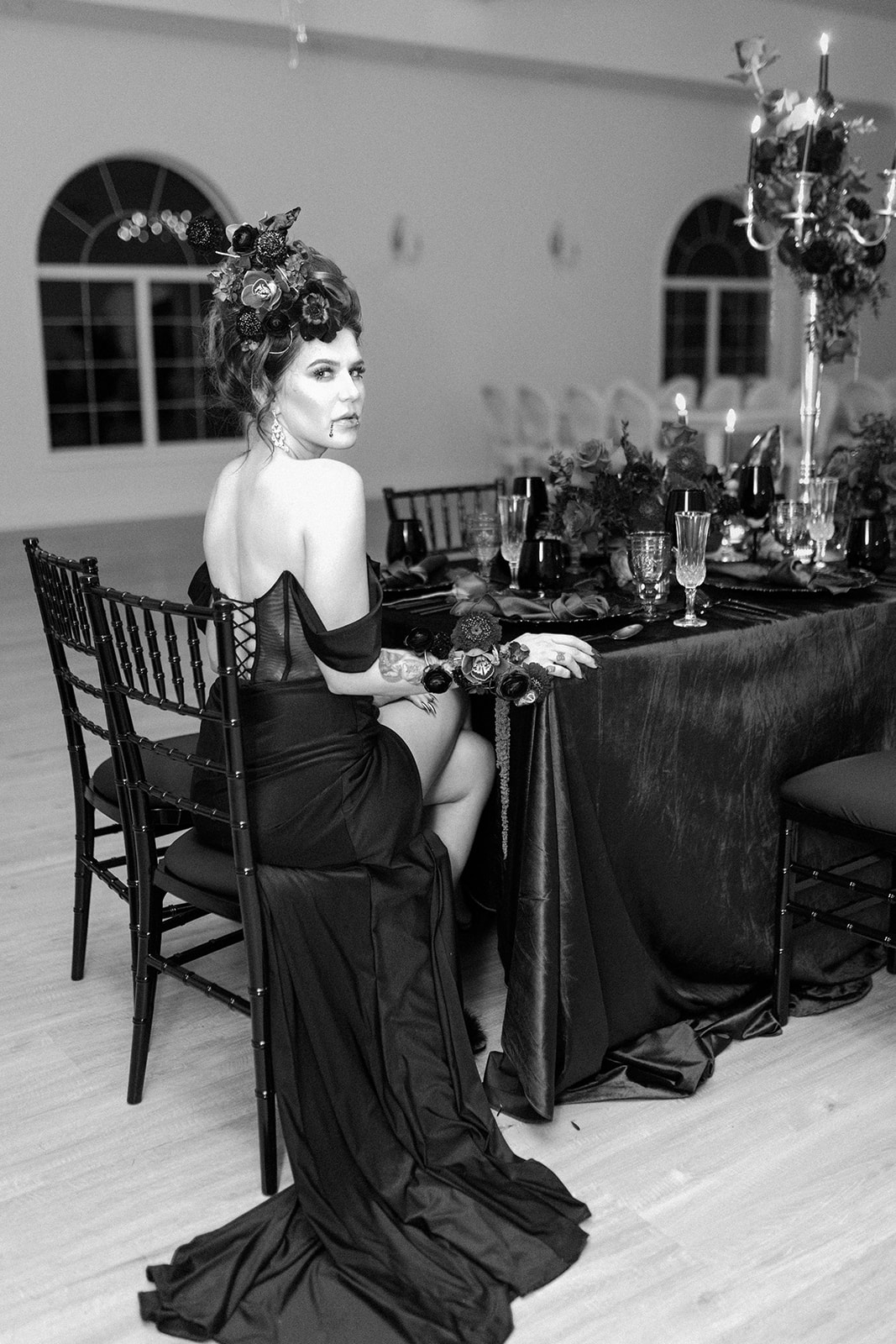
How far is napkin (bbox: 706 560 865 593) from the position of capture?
261 cm

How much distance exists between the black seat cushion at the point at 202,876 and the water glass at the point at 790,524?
4.79ft

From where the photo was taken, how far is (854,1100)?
7.45 ft

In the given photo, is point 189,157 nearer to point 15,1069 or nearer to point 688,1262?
point 15,1069

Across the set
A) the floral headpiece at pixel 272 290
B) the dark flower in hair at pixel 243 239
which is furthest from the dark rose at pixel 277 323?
the dark flower in hair at pixel 243 239

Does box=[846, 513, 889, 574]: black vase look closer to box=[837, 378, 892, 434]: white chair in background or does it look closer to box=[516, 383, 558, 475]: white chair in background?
box=[837, 378, 892, 434]: white chair in background

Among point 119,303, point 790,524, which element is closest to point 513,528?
point 790,524

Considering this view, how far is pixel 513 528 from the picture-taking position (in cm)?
283

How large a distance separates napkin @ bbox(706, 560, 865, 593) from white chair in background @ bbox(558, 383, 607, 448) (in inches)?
244

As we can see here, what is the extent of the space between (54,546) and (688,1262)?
7.67 meters

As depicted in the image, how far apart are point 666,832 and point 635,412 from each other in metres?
7.26

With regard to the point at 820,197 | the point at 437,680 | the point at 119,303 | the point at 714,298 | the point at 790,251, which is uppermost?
the point at 714,298

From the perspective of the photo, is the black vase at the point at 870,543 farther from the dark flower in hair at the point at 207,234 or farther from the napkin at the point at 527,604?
the dark flower in hair at the point at 207,234

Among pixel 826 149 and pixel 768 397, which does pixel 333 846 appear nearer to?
pixel 826 149

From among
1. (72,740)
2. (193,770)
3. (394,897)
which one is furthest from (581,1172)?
(72,740)
